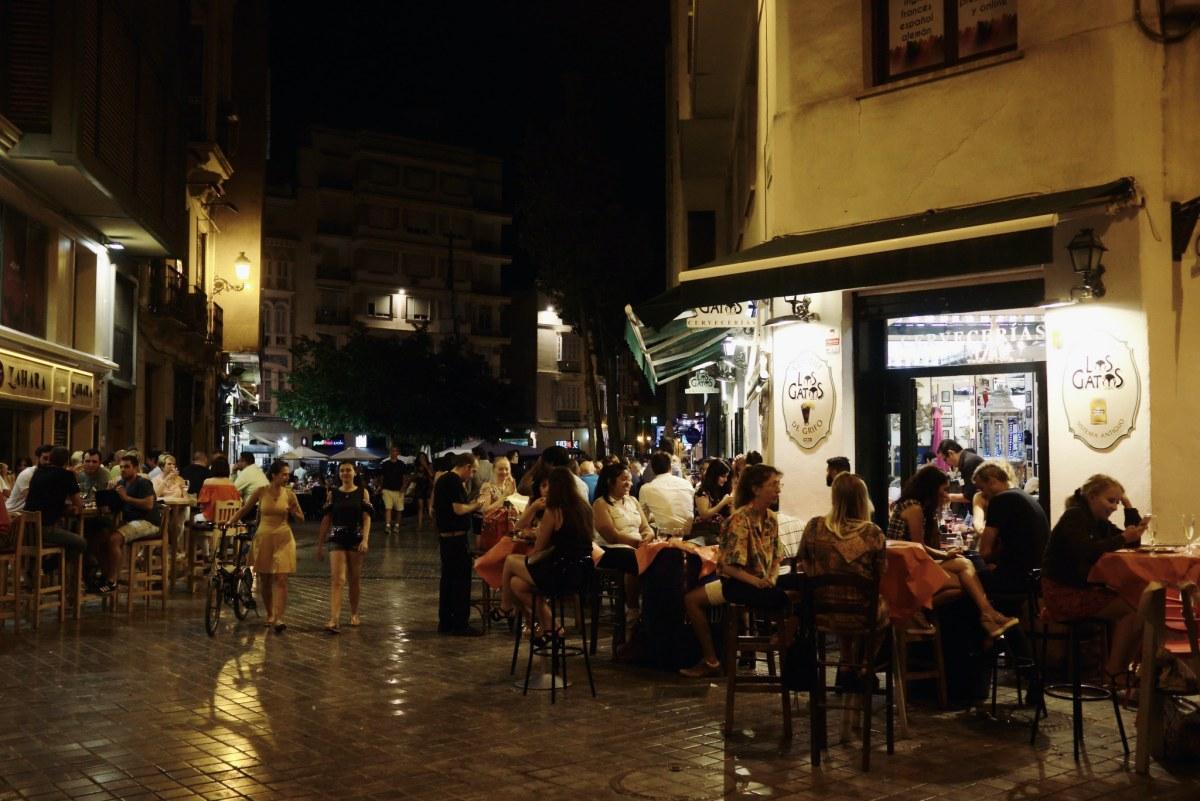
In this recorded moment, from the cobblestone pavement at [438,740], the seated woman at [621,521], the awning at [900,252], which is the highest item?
the awning at [900,252]

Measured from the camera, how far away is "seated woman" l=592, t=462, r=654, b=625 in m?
10.4

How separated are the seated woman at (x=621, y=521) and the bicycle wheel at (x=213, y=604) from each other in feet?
13.2

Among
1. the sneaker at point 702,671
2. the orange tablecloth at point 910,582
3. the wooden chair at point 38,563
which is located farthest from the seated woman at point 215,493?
the orange tablecloth at point 910,582

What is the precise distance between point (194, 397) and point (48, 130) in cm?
1588

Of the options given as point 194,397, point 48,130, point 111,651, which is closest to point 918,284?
point 111,651

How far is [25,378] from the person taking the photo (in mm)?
17438

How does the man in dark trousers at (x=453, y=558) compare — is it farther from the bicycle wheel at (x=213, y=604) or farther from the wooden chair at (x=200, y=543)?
the wooden chair at (x=200, y=543)

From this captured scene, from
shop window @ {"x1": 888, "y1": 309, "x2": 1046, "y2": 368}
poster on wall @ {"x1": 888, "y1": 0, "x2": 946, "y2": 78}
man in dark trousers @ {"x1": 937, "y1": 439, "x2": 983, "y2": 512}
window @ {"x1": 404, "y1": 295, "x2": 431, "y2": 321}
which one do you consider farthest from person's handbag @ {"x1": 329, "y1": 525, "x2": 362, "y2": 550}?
window @ {"x1": 404, "y1": 295, "x2": 431, "y2": 321}

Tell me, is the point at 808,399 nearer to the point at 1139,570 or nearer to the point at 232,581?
the point at 1139,570

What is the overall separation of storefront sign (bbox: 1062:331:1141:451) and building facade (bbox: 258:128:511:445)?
5961 centimetres

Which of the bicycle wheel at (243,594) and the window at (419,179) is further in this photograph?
the window at (419,179)

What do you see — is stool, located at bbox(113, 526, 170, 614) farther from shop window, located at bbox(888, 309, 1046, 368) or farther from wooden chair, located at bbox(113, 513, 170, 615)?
shop window, located at bbox(888, 309, 1046, 368)

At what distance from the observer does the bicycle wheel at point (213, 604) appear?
11.6 m

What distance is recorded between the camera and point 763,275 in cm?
1065
